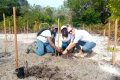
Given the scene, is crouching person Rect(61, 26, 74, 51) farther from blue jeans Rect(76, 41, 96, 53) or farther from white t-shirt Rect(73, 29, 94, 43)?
blue jeans Rect(76, 41, 96, 53)

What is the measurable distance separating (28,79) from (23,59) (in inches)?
77.7

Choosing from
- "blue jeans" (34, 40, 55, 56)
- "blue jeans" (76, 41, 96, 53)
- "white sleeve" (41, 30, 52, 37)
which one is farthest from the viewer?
"blue jeans" (76, 41, 96, 53)

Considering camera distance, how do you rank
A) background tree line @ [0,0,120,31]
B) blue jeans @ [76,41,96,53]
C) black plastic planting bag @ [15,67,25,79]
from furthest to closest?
background tree line @ [0,0,120,31], blue jeans @ [76,41,96,53], black plastic planting bag @ [15,67,25,79]

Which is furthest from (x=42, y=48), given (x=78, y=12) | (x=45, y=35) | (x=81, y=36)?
(x=78, y=12)

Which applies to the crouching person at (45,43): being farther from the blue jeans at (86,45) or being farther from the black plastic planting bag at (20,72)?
the black plastic planting bag at (20,72)

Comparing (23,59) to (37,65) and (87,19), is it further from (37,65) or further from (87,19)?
(87,19)

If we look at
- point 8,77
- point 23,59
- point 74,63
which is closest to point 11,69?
point 8,77

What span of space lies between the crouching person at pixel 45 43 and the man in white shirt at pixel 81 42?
45 cm

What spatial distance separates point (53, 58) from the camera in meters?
8.12

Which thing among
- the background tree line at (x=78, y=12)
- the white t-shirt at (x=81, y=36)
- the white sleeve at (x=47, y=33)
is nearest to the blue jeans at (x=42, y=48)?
the white sleeve at (x=47, y=33)

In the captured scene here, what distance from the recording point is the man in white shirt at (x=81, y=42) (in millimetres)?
8328

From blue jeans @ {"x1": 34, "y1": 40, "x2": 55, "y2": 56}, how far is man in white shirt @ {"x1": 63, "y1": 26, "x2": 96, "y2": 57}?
0.60 m

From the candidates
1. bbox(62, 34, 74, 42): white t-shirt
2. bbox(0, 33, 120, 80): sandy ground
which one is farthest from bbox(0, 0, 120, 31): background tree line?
bbox(0, 33, 120, 80): sandy ground

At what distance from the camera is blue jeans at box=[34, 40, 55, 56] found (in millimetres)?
8633
